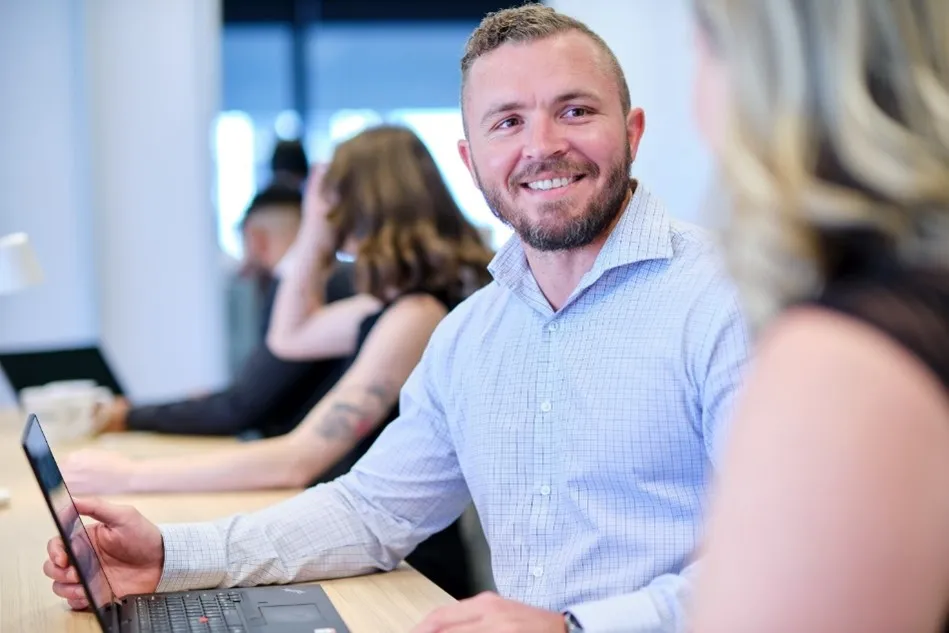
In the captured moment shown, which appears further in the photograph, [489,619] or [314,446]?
[314,446]

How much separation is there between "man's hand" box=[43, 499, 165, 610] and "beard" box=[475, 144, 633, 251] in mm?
623

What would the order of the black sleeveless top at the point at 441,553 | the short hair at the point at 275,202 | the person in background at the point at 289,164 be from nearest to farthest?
1. the black sleeveless top at the point at 441,553
2. the short hair at the point at 275,202
3. the person in background at the point at 289,164

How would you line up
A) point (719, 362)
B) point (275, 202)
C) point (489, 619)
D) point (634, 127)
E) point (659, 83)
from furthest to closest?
point (659, 83) < point (275, 202) < point (634, 127) < point (719, 362) < point (489, 619)

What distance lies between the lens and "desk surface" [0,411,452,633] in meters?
1.46

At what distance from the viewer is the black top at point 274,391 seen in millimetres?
2863

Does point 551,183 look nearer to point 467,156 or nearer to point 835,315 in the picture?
point 467,156

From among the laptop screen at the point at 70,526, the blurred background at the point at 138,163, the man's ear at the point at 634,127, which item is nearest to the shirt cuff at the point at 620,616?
the laptop screen at the point at 70,526

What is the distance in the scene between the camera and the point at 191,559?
1.56 m

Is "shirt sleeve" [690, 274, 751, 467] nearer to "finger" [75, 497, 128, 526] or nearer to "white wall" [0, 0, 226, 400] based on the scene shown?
"finger" [75, 497, 128, 526]

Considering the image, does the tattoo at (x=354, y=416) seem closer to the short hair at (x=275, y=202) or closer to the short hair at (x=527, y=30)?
the short hair at (x=527, y=30)

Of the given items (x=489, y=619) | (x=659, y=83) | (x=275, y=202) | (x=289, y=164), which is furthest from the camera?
(x=659, y=83)

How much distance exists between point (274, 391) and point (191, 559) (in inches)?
52.4

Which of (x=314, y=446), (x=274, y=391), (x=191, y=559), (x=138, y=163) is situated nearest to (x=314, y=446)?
(x=314, y=446)

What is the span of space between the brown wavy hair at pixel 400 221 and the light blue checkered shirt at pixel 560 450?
0.62m
